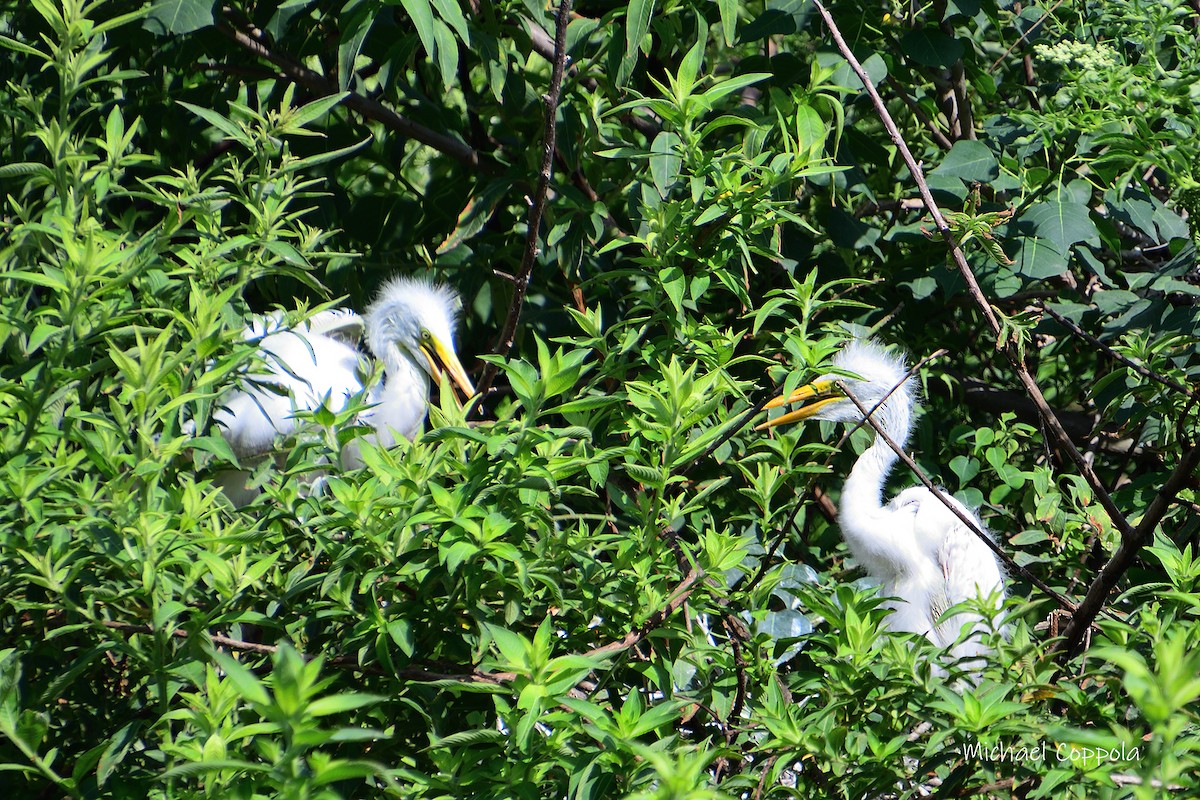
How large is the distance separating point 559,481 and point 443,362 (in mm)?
1548

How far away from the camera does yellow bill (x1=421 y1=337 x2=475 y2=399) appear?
2891 millimetres

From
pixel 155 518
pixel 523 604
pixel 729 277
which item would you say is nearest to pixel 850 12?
pixel 729 277

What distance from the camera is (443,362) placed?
9.60ft

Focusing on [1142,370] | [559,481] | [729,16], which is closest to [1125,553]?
[1142,370]

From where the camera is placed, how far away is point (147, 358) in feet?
3.92

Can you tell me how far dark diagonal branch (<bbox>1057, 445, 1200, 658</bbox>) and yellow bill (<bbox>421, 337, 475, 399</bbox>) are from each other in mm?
1731

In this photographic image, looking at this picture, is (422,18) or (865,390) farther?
(865,390)

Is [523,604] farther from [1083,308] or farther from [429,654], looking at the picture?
[1083,308]

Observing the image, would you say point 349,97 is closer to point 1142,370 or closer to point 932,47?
point 932,47

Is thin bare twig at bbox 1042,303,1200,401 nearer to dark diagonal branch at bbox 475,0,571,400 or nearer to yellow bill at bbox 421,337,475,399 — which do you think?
dark diagonal branch at bbox 475,0,571,400

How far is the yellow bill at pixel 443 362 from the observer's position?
2.89 metres

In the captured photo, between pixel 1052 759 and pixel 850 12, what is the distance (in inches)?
64.6

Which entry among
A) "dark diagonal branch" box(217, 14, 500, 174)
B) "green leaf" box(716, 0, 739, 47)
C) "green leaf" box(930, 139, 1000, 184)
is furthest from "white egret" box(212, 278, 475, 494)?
"green leaf" box(930, 139, 1000, 184)

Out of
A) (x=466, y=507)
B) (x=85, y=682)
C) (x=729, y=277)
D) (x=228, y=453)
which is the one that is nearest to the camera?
(x=466, y=507)
